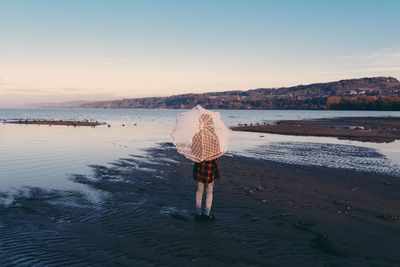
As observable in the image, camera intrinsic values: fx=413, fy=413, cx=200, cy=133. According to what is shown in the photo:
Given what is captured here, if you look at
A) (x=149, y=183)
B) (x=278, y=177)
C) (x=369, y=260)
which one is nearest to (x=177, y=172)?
(x=149, y=183)

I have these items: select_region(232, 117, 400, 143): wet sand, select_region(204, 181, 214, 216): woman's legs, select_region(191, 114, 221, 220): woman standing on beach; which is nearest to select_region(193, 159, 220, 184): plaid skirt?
select_region(191, 114, 221, 220): woman standing on beach

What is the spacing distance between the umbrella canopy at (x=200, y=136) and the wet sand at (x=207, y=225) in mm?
1983

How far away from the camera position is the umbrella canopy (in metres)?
11.4

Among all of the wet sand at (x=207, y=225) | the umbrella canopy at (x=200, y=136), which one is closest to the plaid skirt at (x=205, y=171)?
the umbrella canopy at (x=200, y=136)

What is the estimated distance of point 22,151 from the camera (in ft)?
95.8

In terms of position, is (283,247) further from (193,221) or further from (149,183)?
(149,183)

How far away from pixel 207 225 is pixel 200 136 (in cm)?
245

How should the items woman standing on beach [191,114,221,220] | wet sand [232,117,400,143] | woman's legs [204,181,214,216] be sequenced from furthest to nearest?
wet sand [232,117,400,143]
woman's legs [204,181,214,216]
woman standing on beach [191,114,221,220]

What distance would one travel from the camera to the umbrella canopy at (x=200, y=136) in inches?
448

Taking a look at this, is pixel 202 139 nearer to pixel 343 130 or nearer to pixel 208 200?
pixel 208 200

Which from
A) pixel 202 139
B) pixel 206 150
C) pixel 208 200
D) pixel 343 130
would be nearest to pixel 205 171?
pixel 206 150

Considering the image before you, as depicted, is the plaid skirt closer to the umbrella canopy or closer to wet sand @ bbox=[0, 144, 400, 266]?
the umbrella canopy

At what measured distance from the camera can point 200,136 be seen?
37.3 feet

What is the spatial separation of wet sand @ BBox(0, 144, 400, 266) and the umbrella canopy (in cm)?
198
